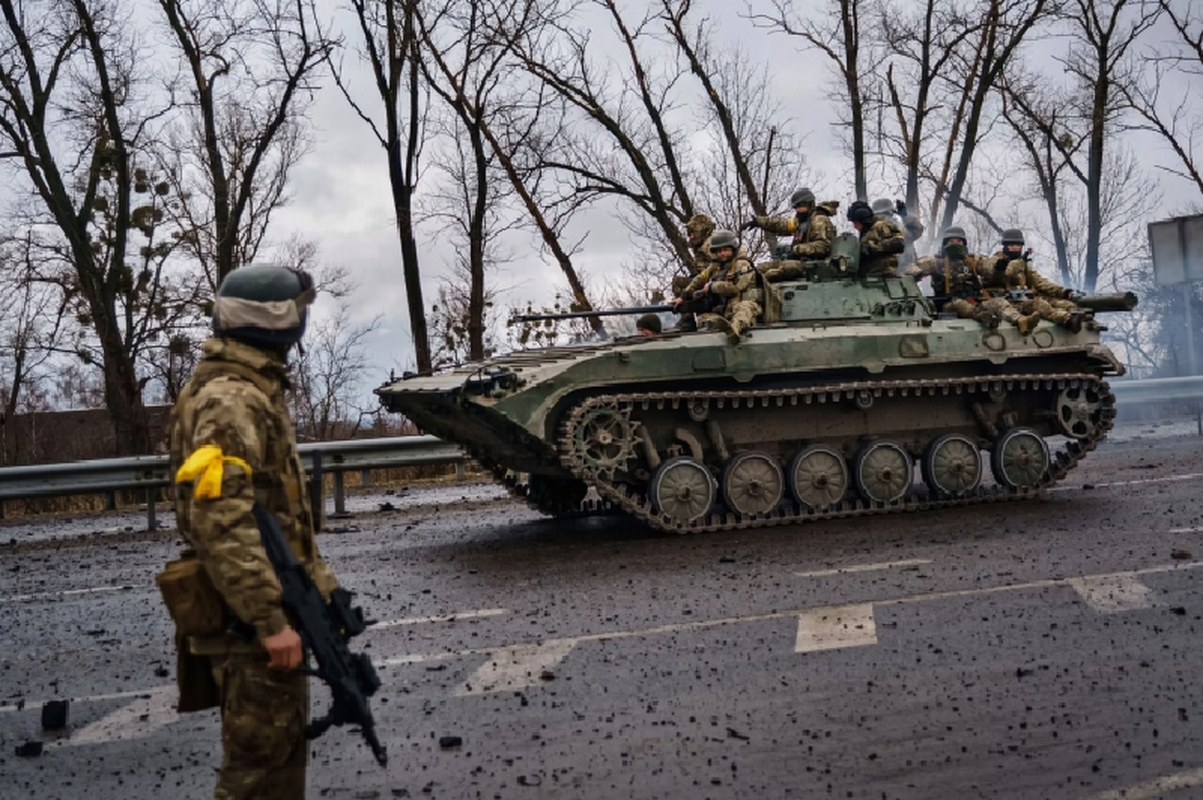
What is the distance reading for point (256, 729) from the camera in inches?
166

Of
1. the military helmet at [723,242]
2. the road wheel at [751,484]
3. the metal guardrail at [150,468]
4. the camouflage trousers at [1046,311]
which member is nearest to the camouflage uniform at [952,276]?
the camouflage trousers at [1046,311]

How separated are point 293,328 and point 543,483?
30.6ft

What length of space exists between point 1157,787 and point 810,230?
9.48m

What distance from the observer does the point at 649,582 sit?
9547mm

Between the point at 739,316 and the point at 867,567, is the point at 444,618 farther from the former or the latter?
the point at 739,316

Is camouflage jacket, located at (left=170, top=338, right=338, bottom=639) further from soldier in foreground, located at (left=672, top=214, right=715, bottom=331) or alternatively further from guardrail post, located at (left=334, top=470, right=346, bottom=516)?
guardrail post, located at (left=334, top=470, right=346, bottom=516)

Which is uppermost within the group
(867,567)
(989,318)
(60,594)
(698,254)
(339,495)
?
(698,254)

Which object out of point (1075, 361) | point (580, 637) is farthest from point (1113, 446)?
point (580, 637)

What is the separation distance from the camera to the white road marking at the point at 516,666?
693 cm

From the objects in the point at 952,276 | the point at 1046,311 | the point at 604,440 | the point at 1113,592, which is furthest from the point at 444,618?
the point at 952,276

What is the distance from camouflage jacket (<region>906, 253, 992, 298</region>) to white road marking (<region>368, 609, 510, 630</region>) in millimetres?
7223

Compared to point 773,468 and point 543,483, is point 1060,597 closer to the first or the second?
point 773,468

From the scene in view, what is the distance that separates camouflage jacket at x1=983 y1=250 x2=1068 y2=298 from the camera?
1414 centimetres

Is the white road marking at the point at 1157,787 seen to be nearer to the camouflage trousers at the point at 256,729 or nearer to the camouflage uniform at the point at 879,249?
the camouflage trousers at the point at 256,729
